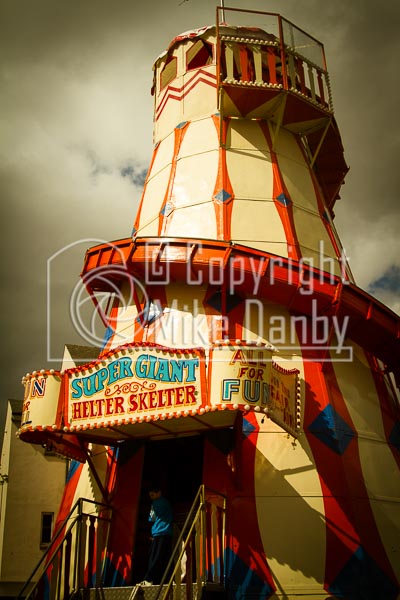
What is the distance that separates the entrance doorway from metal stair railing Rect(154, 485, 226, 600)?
8.00 ft

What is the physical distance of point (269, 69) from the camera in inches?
774

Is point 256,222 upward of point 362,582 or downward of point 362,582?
upward

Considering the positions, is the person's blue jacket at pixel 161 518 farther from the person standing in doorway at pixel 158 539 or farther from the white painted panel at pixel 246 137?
the white painted panel at pixel 246 137

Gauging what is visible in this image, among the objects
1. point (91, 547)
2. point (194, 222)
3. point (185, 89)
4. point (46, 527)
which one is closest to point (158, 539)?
point (91, 547)

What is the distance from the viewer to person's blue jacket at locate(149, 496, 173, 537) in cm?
1230

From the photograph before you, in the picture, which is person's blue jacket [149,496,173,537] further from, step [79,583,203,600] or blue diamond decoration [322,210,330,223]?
blue diamond decoration [322,210,330,223]

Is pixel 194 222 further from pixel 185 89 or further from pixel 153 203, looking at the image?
pixel 185 89

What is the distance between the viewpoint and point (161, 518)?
12438 mm

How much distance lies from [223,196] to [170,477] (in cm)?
794

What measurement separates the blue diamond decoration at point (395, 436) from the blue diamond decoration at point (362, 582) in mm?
3277

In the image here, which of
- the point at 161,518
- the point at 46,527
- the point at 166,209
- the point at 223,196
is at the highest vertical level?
the point at 223,196

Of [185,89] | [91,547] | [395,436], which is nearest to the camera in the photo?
[91,547]

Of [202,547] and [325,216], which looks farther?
[325,216]

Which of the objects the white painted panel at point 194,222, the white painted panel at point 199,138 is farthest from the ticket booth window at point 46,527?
the white painted panel at point 199,138
